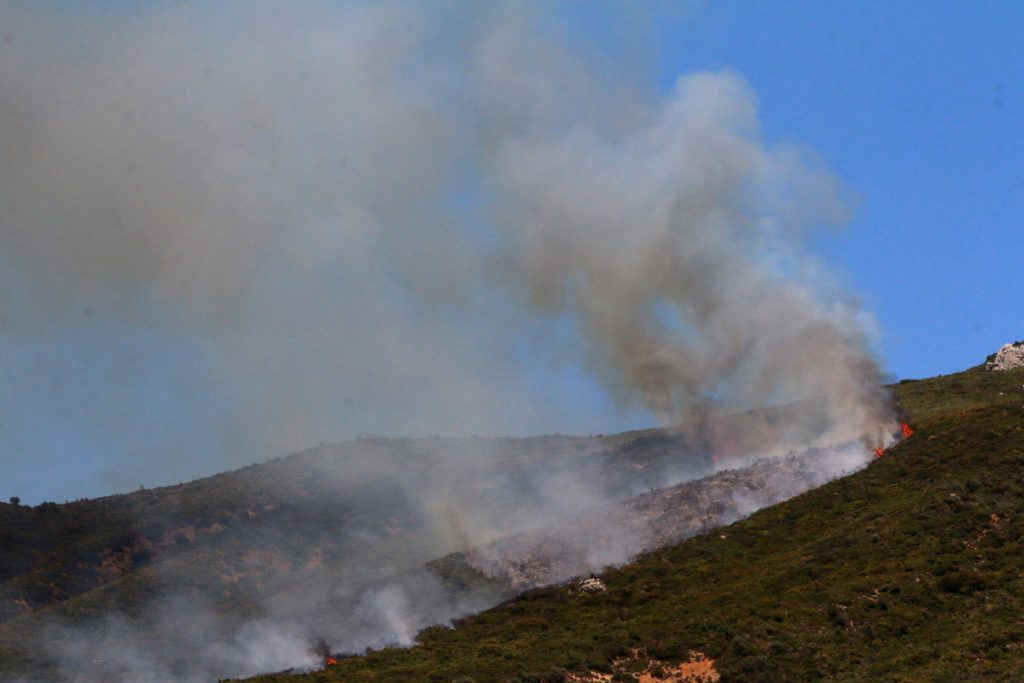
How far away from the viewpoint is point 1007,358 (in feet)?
429

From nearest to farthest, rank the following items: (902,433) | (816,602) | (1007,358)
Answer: (816,602) → (902,433) → (1007,358)

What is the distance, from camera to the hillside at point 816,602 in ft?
196

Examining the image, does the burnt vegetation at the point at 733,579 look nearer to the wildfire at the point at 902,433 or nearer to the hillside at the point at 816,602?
the hillside at the point at 816,602

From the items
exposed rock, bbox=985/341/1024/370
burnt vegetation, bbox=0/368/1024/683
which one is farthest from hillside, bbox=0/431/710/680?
exposed rock, bbox=985/341/1024/370

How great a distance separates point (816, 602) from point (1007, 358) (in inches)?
3015

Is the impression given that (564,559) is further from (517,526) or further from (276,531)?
(276,531)

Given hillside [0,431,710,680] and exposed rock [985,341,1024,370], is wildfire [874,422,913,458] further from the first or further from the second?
exposed rock [985,341,1024,370]

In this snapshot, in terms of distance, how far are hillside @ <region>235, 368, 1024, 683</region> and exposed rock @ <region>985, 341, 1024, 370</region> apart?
42.2 m

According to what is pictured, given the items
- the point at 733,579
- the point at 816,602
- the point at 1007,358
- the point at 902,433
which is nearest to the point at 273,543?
the point at 733,579

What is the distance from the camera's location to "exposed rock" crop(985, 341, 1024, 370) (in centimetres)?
12862

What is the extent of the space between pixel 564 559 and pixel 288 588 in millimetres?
27811

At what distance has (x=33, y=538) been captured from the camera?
374ft

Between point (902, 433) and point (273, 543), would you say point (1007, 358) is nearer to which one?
point (902, 433)

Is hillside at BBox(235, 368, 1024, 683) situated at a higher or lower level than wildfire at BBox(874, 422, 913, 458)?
lower
